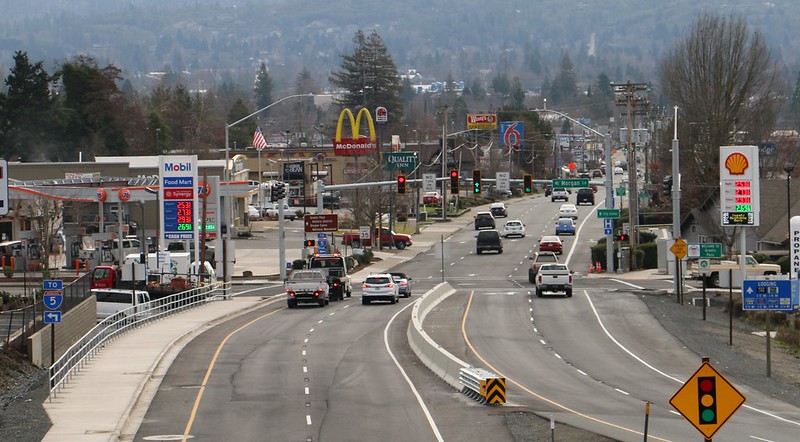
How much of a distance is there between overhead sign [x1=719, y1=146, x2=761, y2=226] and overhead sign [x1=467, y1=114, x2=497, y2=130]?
114121 millimetres

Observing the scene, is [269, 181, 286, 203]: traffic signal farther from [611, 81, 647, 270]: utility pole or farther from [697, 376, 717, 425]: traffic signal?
[697, 376, 717, 425]: traffic signal

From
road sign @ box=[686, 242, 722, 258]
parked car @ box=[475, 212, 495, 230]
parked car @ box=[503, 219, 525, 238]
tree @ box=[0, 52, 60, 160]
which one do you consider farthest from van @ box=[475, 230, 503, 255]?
tree @ box=[0, 52, 60, 160]

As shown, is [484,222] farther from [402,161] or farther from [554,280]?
[554,280]

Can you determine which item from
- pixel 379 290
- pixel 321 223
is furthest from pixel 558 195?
pixel 379 290

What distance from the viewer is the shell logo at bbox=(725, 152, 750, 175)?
5450 centimetres

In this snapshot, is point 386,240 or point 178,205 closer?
point 178,205

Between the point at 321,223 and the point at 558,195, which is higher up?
the point at 558,195

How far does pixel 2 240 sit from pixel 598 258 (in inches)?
1688

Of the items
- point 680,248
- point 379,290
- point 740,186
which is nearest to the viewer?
point 740,186

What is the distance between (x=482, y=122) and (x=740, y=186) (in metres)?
121

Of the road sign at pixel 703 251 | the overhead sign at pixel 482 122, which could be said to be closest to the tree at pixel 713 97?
the road sign at pixel 703 251

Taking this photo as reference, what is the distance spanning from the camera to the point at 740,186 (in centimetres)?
5441

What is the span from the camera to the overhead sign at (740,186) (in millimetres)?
54062

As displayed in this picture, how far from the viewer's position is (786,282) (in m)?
41.7
